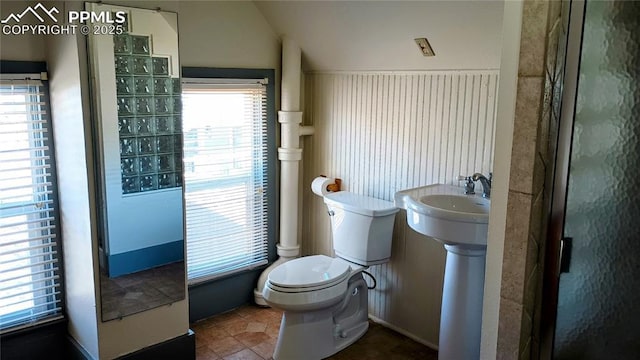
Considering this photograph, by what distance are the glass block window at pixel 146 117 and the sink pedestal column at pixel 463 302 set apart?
54.5 inches

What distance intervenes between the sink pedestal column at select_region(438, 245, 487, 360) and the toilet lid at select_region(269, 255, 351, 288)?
60cm

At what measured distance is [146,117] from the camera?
2449 mm

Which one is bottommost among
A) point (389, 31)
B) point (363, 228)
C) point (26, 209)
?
point (363, 228)

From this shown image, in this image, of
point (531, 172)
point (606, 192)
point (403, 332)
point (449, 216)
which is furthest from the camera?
point (403, 332)

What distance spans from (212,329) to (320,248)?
888mm

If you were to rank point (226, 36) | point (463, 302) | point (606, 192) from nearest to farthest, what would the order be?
point (606, 192) → point (463, 302) → point (226, 36)

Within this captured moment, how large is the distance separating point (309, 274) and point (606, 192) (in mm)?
1860

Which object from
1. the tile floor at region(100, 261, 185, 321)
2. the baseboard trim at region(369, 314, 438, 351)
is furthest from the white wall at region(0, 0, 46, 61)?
the baseboard trim at region(369, 314, 438, 351)

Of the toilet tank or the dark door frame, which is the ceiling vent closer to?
the toilet tank

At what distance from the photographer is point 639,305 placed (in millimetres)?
1141

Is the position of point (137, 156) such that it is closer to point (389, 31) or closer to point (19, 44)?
point (19, 44)

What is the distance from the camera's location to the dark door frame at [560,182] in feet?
3.84

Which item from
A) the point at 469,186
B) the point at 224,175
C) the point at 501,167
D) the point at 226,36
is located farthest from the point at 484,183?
the point at 226,36

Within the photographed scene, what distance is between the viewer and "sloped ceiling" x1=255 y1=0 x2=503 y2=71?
2.39 m
